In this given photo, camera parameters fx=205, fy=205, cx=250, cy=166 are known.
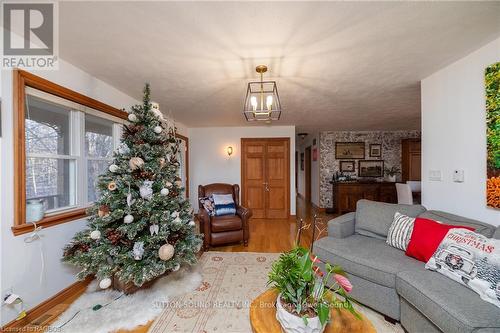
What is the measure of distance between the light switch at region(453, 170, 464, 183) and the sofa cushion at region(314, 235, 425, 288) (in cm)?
94

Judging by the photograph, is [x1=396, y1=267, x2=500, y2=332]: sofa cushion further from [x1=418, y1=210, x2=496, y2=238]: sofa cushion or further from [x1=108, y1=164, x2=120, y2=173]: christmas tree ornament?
[x1=108, y1=164, x2=120, y2=173]: christmas tree ornament

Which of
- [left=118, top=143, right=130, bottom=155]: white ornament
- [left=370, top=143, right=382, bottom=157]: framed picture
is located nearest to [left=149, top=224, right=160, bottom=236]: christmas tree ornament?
[left=118, top=143, right=130, bottom=155]: white ornament

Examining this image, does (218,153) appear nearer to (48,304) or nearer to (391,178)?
(48,304)

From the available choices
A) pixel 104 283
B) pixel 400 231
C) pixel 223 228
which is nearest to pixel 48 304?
pixel 104 283

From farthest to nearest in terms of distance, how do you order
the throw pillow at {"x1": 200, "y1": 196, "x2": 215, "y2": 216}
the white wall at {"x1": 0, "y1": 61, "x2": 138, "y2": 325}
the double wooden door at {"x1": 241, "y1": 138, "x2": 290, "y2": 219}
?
1. the double wooden door at {"x1": 241, "y1": 138, "x2": 290, "y2": 219}
2. the throw pillow at {"x1": 200, "y1": 196, "x2": 215, "y2": 216}
3. the white wall at {"x1": 0, "y1": 61, "x2": 138, "y2": 325}

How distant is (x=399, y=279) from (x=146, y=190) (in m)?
2.32

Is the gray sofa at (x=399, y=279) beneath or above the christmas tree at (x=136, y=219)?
beneath

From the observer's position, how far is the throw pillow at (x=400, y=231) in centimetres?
201

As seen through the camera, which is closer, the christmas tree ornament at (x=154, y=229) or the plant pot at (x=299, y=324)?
the plant pot at (x=299, y=324)

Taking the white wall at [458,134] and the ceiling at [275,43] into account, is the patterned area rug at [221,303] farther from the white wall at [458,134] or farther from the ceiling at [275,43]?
the ceiling at [275,43]

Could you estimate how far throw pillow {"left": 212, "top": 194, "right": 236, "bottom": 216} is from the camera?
11.5 feet

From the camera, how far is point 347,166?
19.6 ft

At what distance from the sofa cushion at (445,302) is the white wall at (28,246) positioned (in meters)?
3.02

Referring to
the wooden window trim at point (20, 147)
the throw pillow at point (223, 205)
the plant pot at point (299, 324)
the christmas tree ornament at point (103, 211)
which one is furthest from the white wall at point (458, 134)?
the wooden window trim at point (20, 147)
